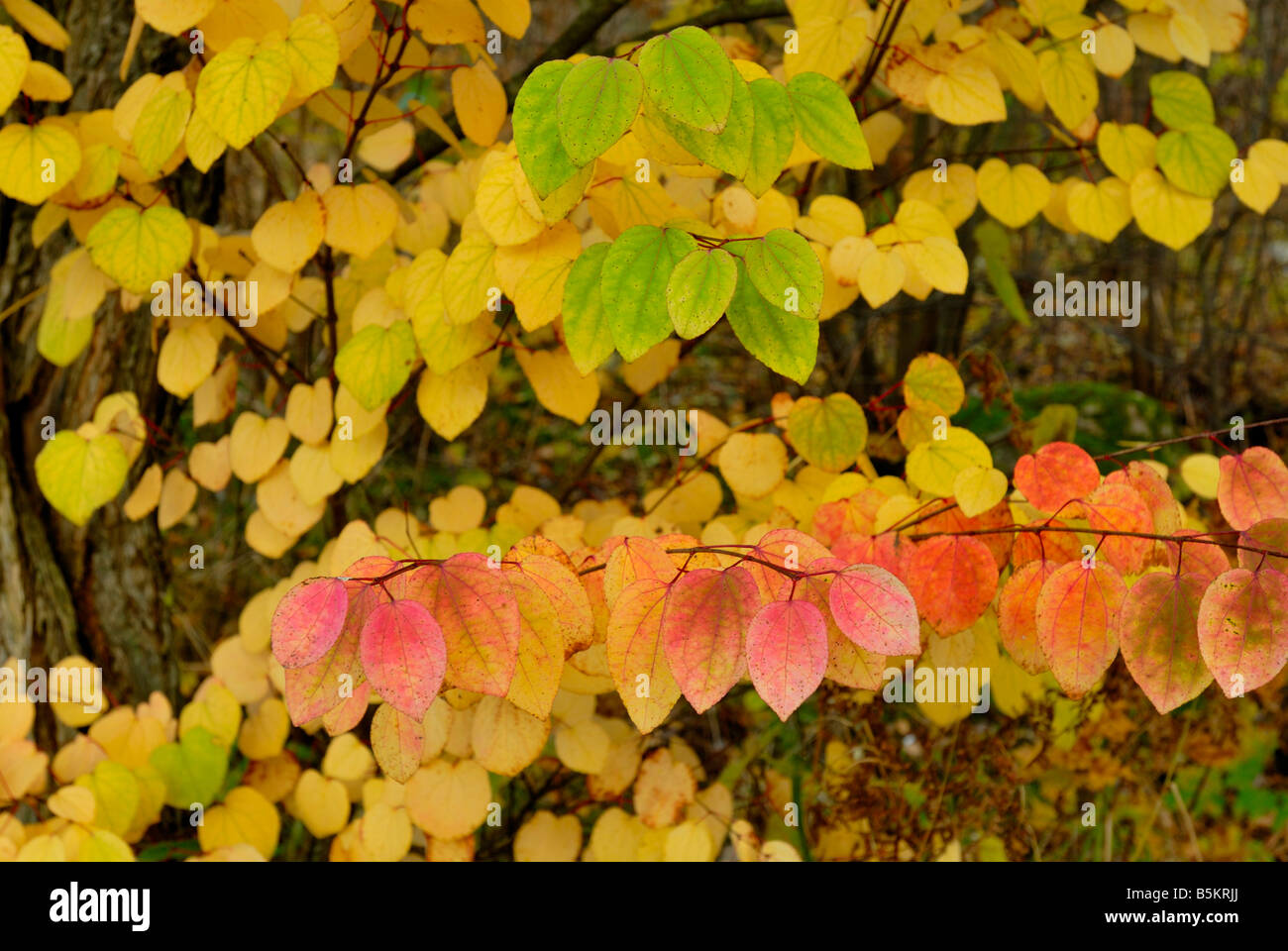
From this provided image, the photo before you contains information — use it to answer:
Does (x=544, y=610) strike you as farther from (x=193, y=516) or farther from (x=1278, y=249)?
(x=1278, y=249)

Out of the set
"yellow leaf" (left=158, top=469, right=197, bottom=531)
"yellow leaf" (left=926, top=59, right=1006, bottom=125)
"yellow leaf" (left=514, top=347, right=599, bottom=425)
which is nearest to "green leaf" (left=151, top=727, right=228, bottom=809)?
"yellow leaf" (left=158, top=469, right=197, bottom=531)

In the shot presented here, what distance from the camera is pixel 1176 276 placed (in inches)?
146

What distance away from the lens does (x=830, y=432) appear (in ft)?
4.74

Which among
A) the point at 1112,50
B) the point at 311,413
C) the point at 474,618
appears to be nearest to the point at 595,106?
the point at 474,618

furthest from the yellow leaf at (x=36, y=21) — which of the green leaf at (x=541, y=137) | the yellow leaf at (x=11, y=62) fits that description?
the green leaf at (x=541, y=137)

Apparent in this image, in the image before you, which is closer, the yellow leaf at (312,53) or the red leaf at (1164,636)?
the red leaf at (1164,636)

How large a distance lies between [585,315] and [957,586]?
50 cm

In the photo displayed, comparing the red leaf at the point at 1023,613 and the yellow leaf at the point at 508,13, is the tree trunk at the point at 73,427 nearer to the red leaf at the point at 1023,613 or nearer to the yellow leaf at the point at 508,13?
the yellow leaf at the point at 508,13

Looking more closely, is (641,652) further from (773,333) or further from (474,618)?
(773,333)

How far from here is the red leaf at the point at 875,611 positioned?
33.4 inches

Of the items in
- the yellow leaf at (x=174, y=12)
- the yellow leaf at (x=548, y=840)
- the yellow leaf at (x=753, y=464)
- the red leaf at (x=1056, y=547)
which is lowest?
the yellow leaf at (x=548, y=840)

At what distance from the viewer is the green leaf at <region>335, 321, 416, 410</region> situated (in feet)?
4.52

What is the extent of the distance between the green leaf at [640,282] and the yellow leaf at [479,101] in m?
0.56

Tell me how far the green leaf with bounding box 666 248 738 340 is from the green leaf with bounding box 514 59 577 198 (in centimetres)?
14
